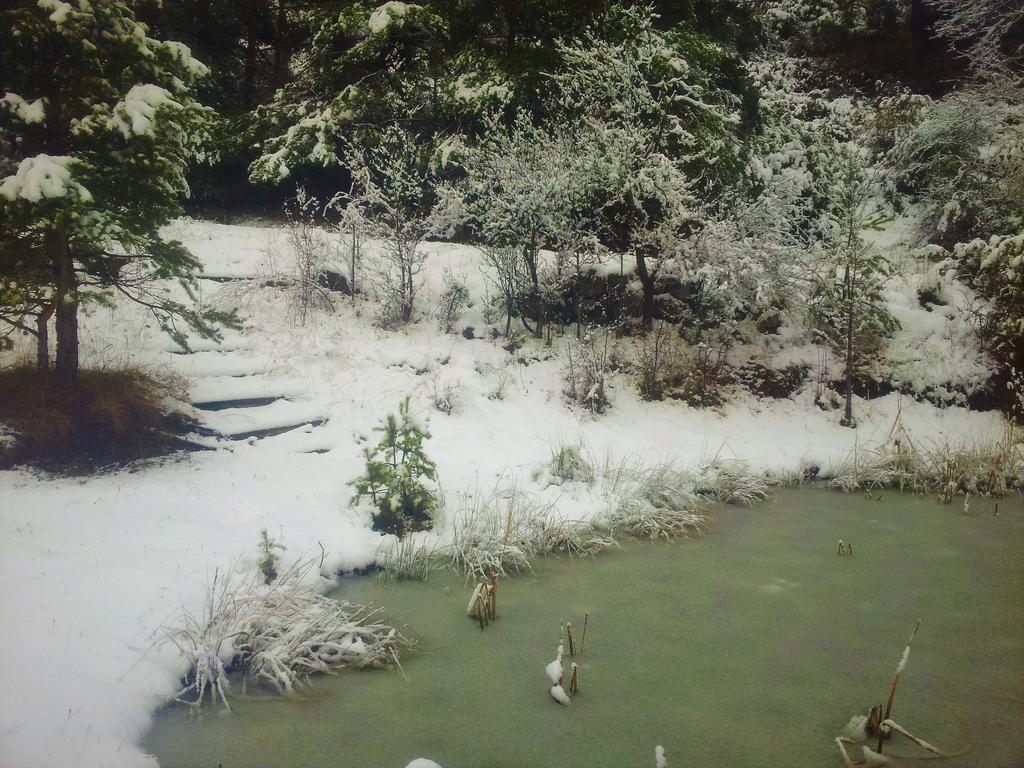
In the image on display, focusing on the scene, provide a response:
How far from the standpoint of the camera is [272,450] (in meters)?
6.97

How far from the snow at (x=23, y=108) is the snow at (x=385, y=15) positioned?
6.34 metres

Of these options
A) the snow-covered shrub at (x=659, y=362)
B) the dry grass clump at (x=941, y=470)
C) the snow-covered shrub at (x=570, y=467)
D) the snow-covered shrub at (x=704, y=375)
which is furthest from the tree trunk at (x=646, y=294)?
the snow-covered shrub at (x=570, y=467)

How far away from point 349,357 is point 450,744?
20.3 ft

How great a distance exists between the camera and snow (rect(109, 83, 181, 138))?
18.1ft

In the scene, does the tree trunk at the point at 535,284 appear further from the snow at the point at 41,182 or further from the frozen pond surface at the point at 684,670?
the snow at the point at 41,182

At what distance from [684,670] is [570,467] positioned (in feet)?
10.6

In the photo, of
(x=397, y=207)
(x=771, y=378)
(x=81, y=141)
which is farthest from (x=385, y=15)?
(x=771, y=378)

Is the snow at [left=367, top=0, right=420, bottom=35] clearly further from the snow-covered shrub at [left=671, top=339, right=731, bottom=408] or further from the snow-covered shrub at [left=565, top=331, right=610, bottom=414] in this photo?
the snow-covered shrub at [left=671, top=339, right=731, bottom=408]

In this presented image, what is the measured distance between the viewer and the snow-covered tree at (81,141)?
17.0 feet

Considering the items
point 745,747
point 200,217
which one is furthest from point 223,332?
point 745,747

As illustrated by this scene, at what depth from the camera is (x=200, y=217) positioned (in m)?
13.3

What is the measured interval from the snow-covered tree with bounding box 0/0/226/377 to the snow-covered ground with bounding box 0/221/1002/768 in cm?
149

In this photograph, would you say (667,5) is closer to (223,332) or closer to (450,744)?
(223,332)

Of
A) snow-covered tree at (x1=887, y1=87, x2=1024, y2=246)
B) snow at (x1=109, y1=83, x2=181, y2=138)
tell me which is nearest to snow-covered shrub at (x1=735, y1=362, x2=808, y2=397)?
snow-covered tree at (x1=887, y1=87, x2=1024, y2=246)
